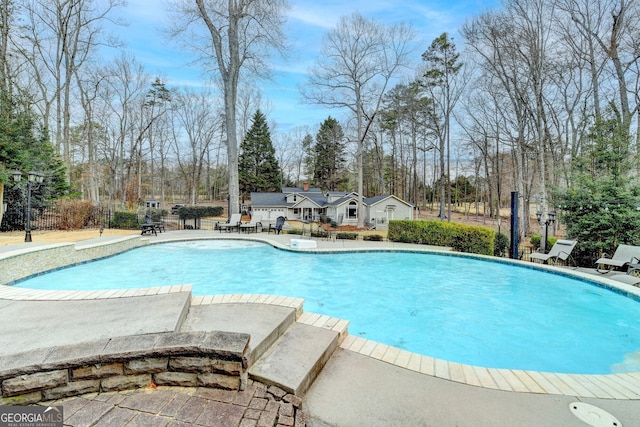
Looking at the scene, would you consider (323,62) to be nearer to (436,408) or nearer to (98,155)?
(436,408)

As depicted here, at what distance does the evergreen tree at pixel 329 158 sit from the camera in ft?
115

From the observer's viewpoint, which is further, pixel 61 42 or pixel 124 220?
pixel 61 42

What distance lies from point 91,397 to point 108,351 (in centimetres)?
27

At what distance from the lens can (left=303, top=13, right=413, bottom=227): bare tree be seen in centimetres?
1808

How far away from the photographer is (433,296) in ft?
20.6

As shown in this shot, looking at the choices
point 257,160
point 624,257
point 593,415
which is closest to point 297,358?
point 593,415

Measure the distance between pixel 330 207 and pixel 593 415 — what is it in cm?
2328

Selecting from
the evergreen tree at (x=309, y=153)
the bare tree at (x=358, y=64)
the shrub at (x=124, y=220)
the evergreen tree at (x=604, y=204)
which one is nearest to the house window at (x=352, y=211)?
the bare tree at (x=358, y=64)

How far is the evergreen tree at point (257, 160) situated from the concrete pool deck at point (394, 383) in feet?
102

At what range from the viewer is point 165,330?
252 centimetres

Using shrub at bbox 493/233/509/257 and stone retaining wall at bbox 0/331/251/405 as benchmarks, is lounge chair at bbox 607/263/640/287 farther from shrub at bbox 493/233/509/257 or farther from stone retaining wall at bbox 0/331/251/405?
stone retaining wall at bbox 0/331/251/405

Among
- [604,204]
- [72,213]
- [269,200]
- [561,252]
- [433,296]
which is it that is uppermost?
[269,200]

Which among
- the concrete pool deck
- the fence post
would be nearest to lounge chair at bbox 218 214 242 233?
the fence post

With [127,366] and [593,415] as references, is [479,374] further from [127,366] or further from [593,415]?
[127,366]
